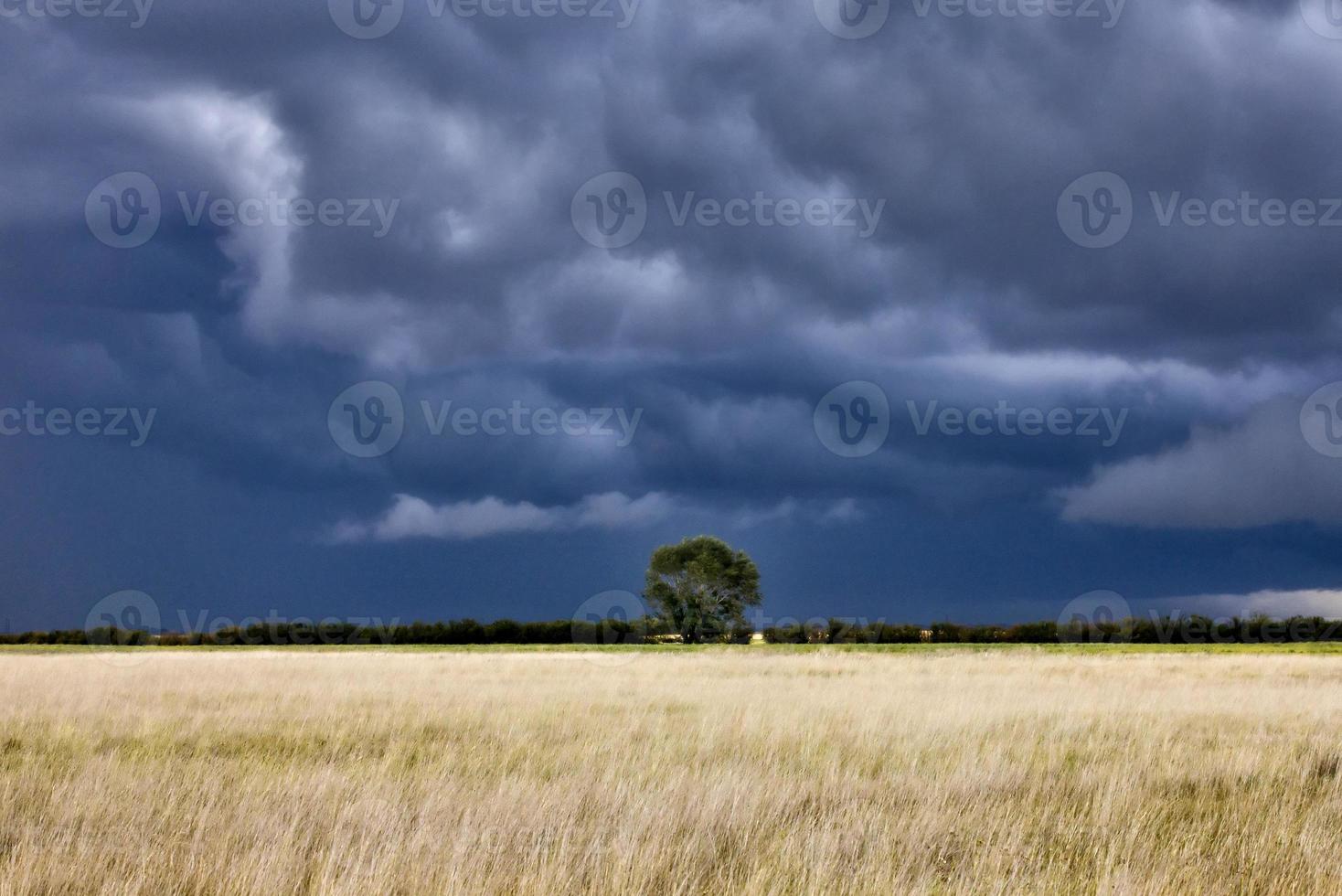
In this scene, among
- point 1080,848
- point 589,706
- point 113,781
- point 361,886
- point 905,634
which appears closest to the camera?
point 361,886

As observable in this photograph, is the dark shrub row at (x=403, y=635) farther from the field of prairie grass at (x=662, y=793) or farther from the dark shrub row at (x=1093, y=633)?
the field of prairie grass at (x=662, y=793)

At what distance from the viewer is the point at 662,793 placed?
862cm

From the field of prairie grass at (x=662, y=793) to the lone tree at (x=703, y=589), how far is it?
2778 inches

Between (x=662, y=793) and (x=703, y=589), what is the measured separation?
271 feet

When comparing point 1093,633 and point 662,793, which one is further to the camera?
point 1093,633

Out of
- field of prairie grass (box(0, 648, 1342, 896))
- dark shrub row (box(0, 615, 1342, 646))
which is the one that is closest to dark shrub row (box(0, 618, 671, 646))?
dark shrub row (box(0, 615, 1342, 646))

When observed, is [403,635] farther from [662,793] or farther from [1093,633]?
[662,793]

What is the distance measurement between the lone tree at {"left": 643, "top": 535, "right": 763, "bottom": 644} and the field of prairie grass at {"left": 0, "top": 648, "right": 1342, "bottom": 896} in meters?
70.6

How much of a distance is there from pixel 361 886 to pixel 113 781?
5179 millimetres

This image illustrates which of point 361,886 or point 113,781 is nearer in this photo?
point 361,886

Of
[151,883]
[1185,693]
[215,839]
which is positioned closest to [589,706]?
[215,839]

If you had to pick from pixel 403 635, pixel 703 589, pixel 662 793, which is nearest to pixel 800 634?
pixel 703 589

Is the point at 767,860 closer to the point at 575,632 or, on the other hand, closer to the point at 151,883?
the point at 151,883

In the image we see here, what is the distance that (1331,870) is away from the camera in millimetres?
6938
